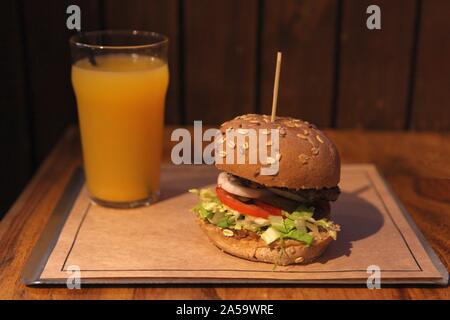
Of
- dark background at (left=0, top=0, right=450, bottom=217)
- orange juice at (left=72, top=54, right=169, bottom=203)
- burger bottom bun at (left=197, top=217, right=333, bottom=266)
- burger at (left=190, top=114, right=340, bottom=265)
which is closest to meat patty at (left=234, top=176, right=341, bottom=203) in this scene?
burger at (left=190, top=114, right=340, bottom=265)

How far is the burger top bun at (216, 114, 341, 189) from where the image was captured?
147 cm

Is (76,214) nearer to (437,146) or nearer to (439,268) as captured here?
(439,268)

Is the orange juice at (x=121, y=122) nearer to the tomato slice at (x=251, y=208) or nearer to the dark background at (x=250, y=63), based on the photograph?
the tomato slice at (x=251, y=208)

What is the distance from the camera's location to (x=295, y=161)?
147 centimetres

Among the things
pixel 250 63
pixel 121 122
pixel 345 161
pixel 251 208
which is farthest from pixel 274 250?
pixel 250 63

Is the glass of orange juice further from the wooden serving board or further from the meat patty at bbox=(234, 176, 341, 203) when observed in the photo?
the meat patty at bbox=(234, 176, 341, 203)

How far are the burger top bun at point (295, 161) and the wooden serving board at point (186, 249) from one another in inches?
6.9

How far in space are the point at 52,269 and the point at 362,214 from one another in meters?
0.78

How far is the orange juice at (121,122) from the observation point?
171cm

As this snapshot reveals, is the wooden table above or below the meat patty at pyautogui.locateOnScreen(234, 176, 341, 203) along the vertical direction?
below

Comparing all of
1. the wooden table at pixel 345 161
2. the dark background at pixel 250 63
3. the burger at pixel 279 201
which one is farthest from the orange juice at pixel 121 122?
the dark background at pixel 250 63

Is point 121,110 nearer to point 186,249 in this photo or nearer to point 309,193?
point 186,249

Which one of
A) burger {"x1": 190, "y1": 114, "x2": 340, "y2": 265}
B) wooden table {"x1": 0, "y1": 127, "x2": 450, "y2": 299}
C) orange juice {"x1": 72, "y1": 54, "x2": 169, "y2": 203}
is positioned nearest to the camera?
wooden table {"x1": 0, "y1": 127, "x2": 450, "y2": 299}

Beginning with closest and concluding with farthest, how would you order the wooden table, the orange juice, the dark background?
the wooden table, the orange juice, the dark background
